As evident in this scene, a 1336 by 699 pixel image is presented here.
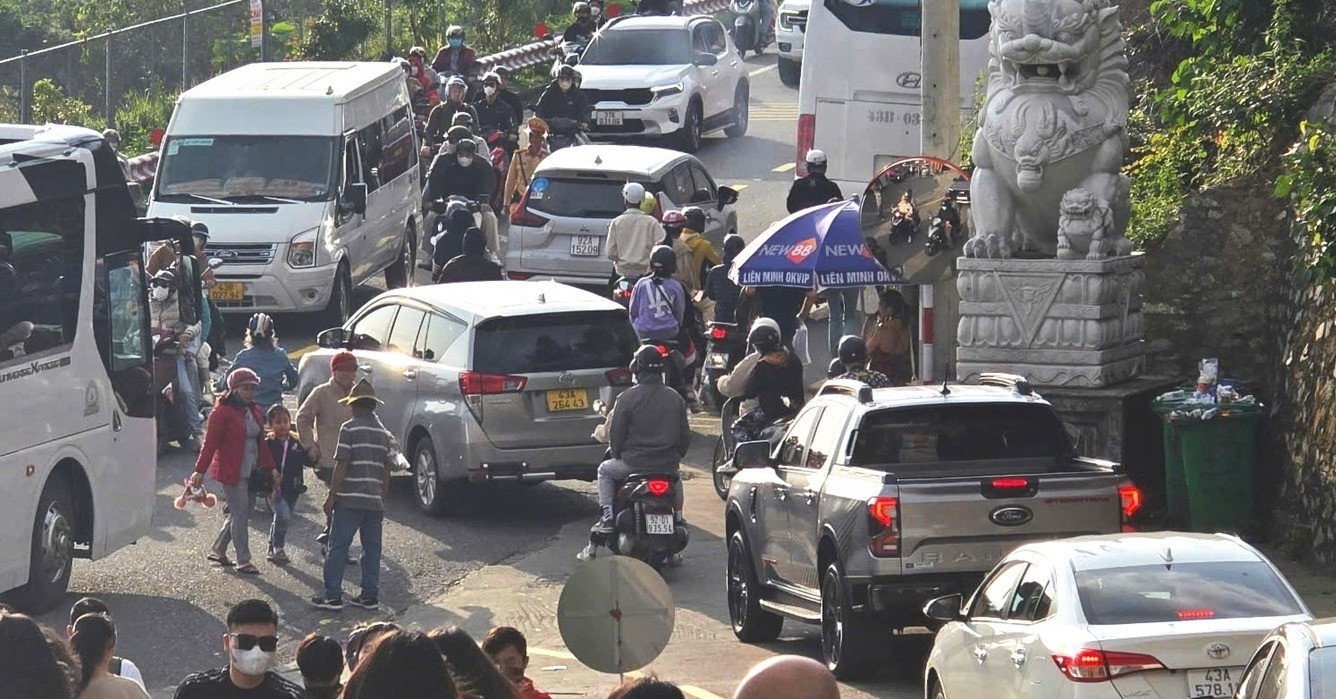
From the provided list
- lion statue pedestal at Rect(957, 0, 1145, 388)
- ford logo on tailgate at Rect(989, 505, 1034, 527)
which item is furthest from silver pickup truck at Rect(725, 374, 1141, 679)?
lion statue pedestal at Rect(957, 0, 1145, 388)

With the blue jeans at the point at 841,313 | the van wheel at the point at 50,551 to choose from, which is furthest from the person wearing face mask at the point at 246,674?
the blue jeans at the point at 841,313

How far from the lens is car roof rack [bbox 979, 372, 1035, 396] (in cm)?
1339

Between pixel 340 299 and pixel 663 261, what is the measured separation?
5863mm

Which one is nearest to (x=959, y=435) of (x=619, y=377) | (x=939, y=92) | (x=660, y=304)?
(x=619, y=377)

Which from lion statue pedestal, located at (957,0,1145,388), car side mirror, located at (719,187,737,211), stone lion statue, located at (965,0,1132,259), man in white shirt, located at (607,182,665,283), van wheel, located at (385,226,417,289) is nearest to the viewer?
stone lion statue, located at (965,0,1132,259)

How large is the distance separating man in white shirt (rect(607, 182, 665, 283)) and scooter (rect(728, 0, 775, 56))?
24.4 m

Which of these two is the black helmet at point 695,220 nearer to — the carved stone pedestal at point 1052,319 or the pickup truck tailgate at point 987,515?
the carved stone pedestal at point 1052,319

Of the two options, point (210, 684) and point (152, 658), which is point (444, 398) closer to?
point (152, 658)

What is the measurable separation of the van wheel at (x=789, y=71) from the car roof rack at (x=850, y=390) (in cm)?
2959

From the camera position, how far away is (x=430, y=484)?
733 inches

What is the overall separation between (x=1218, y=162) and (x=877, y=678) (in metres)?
7.73

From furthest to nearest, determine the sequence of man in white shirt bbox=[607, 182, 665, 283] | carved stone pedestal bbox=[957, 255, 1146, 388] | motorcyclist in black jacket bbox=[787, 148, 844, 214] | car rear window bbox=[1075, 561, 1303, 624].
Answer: motorcyclist in black jacket bbox=[787, 148, 844, 214] < man in white shirt bbox=[607, 182, 665, 283] < carved stone pedestal bbox=[957, 255, 1146, 388] < car rear window bbox=[1075, 561, 1303, 624]

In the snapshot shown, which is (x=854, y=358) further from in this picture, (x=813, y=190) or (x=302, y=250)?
(x=302, y=250)

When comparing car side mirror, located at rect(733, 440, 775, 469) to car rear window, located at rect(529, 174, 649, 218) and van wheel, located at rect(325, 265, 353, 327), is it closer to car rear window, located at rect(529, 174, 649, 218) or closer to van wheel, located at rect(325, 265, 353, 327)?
car rear window, located at rect(529, 174, 649, 218)
